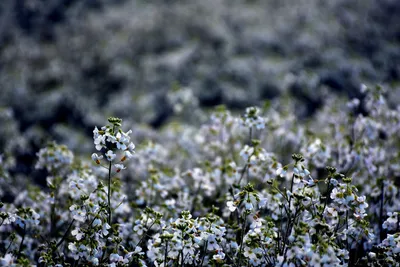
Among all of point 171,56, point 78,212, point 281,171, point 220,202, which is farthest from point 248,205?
point 171,56

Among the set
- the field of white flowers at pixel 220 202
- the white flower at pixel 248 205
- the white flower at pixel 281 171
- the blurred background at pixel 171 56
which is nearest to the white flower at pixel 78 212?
the field of white flowers at pixel 220 202

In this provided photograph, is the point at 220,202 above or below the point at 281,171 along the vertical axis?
above

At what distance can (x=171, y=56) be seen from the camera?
610 inches

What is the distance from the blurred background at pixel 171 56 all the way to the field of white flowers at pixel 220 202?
4248mm

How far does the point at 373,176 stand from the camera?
5906 millimetres

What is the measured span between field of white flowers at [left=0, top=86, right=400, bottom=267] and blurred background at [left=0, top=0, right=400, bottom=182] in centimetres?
425

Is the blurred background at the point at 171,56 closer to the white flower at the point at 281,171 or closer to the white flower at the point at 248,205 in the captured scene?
the white flower at the point at 281,171

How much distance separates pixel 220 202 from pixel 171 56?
10.7 m

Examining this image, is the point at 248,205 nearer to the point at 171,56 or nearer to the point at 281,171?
the point at 281,171

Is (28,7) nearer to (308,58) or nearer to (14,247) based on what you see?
(308,58)

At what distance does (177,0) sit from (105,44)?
4587 mm

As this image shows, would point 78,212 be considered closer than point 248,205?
No

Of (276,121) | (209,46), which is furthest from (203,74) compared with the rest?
(276,121)

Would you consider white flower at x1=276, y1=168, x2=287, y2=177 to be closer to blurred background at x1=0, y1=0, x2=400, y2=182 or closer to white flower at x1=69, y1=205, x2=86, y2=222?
white flower at x1=69, y1=205, x2=86, y2=222
